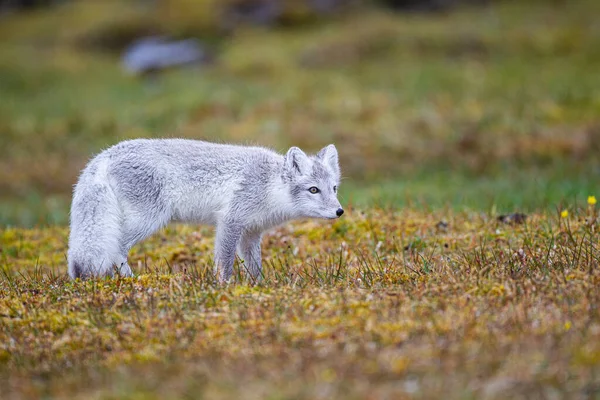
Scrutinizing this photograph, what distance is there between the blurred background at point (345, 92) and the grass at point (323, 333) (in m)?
4.84

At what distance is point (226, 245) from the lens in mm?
9188

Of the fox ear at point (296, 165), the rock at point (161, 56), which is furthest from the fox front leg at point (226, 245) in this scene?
the rock at point (161, 56)

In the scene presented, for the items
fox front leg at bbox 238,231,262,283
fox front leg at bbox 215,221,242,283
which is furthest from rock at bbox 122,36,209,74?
fox front leg at bbox 215,221,242,283

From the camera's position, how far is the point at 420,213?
465 inches

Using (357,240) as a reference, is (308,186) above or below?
above

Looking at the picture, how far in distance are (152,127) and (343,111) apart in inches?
279

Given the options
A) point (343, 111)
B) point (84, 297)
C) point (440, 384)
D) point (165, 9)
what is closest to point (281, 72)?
point (343, 111)

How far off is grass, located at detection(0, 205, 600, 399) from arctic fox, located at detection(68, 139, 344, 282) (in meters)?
0.94

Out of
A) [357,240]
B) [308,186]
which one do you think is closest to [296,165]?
[308,186]

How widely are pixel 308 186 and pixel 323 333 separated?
3.78 meters

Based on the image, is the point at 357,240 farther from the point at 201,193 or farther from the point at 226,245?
the point at 201,193

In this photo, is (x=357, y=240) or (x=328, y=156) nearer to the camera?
(x=328, y=156)

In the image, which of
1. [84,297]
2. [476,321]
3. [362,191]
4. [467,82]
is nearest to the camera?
[476,321]

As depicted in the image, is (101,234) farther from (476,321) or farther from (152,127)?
(152,127)
